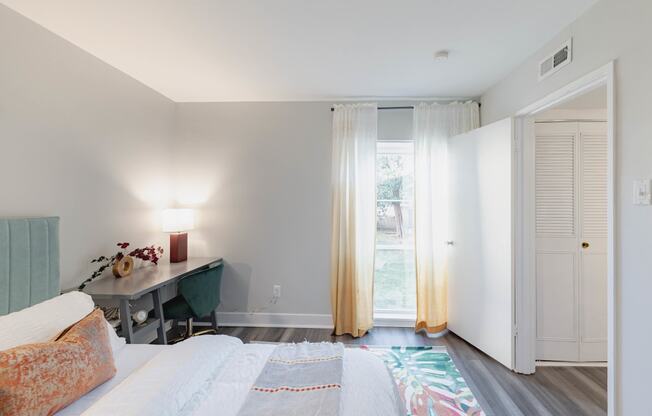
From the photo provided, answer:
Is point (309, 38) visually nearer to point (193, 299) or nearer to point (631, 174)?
point (631, 174)

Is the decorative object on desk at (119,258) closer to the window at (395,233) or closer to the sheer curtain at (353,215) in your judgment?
the sheer curtain at (353,215)

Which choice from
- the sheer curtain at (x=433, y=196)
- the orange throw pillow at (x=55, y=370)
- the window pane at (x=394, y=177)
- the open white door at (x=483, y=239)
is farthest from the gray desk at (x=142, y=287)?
the open white door at (x=483, y=239)

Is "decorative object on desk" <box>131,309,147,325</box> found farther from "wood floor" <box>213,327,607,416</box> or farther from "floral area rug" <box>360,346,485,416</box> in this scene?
"floral area rug" <box>360,346,485,416</box>

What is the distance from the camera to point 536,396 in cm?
207

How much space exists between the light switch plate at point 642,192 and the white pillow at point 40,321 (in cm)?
284

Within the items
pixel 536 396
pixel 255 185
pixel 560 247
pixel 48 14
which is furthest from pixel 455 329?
pixel 48 14

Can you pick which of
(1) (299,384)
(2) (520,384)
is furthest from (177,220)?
(2) (520,384)

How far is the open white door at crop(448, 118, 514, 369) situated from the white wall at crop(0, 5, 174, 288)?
124 inches

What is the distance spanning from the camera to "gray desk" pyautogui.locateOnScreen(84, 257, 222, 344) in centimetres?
197

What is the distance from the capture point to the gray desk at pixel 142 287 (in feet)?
6.47

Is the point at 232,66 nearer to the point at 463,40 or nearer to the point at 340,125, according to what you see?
the point at 340,125

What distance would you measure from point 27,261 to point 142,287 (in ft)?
2.10

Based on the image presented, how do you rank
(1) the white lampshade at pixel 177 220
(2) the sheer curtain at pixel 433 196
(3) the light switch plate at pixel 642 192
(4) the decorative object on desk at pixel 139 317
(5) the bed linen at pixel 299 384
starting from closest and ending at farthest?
(5) the bed linen at pixel 299 384, (3) the light switch plate at pixel 642 192, (4) the decorative object on desk at pixel 139 317, (1) the white lampshade at pixel 177 220, (2) the sheer curtain at pixel 433 196

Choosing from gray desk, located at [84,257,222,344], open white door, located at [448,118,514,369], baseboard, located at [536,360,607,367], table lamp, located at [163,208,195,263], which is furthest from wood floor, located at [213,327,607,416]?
table lamp, located at [163,208,195,263]
